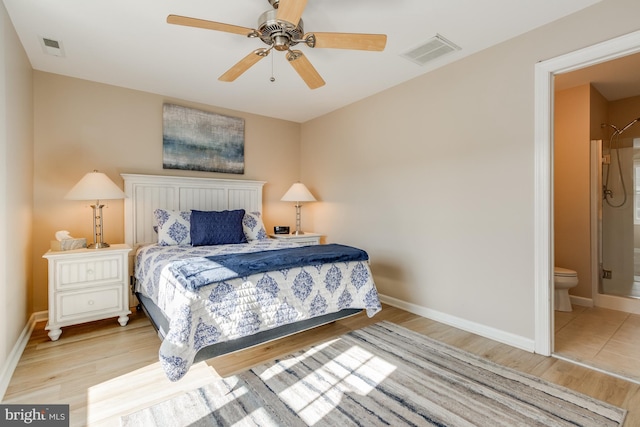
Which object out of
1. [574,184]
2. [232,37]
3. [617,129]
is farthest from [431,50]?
[617,129]

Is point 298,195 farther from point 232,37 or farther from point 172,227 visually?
point 232,37

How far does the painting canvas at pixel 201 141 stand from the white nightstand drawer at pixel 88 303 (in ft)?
5.24

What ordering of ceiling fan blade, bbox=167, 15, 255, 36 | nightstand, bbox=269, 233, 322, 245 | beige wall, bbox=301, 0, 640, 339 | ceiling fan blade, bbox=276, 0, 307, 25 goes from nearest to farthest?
ceiling fan blade, bbox=276, 0, 307, 25 → ceiling fan blade, bbox=167, 15, 255, 36 → beige wall, bbox=301, 0, 640, 339 → nightstand, bbox=269, 233, 322, 245

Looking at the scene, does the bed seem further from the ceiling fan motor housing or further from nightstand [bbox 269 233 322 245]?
the ceiling fan motor housing

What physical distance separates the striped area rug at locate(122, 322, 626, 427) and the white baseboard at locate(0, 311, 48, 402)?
97 centimetres

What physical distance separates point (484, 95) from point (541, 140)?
0.64m

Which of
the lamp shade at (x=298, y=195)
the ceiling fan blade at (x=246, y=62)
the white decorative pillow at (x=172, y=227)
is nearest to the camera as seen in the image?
the ceiling fan blade at (x=246, y=62)

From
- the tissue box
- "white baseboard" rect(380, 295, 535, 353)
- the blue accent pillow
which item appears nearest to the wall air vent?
the tissue box

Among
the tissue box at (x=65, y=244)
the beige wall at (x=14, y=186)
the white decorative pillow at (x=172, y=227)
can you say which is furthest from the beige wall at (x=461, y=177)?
the beige wall at (x=14, y=186)

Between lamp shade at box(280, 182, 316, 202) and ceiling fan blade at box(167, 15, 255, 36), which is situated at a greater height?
ceiling fan blade at box(167, 15, 255, 36)

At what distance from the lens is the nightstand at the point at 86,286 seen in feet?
8.65

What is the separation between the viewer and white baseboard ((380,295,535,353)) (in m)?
2.47

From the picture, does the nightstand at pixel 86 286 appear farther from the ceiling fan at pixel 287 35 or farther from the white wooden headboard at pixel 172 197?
the ceiling fan at pixel 287 35

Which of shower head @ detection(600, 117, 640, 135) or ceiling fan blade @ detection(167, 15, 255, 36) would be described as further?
shower head @ detection(600, 117, 640, 135)
